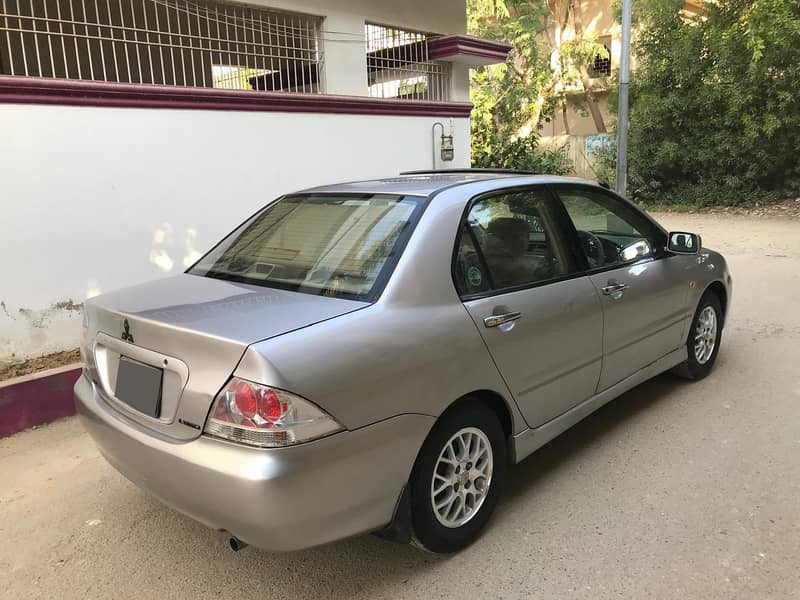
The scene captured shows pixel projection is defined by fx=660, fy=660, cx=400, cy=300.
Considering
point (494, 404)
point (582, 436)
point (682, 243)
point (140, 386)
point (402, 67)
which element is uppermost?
point (402, 67)

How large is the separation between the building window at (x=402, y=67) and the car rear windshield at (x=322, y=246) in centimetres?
507

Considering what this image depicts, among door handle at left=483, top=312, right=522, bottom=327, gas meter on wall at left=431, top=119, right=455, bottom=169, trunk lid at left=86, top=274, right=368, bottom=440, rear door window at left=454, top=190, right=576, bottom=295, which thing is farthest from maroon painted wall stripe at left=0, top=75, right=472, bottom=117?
door handle at left=483, top=312, right=522, bottom=327

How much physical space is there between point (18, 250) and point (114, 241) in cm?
78

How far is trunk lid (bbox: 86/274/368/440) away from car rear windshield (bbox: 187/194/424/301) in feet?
0.43

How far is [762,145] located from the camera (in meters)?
15.8

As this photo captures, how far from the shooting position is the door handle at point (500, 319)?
9.78ft

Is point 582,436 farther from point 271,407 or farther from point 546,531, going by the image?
point 271,407

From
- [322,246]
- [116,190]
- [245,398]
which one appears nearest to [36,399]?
[116,190]

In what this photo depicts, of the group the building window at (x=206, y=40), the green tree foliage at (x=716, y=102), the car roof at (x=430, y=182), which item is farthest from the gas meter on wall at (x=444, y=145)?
the green tree foliage at (x=716, y=102)

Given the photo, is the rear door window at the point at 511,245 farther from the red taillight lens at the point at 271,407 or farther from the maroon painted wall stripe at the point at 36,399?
the maroon painted wall stripe at the point at 36,399

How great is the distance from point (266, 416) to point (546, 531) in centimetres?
160

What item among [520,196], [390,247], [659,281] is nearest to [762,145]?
[659,281]

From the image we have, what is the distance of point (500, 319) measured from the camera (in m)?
3.04

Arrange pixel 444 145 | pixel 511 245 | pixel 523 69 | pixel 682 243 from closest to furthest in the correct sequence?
→ pixel 511 245
pixel 682 243
pixel 444 145
pixel 523 69
